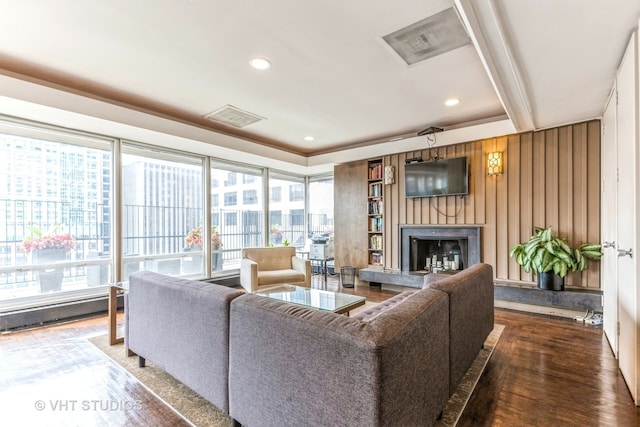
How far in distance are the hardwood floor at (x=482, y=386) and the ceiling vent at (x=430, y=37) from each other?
2453 millimetres

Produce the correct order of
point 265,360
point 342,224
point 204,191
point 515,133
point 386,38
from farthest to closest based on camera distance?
1. point 342,224
2. point 204,191
3. point 515,133
4. point 386,38
5. point 265,360

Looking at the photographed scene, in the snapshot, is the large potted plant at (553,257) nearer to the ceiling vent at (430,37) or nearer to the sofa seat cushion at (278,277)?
the ceiling vent at (430,37)

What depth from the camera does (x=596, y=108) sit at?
122 inches

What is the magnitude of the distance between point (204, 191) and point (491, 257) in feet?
14.6

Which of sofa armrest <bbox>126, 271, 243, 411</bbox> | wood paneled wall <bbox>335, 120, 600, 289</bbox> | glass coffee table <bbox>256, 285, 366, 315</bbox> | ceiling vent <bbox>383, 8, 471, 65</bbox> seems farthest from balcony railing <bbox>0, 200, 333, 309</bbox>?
ceiling vent <bbox>383, 8, 471, 65</bbox>

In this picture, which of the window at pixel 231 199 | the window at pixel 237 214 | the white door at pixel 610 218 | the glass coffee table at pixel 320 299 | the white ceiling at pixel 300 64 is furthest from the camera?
the window at pixel 231 199

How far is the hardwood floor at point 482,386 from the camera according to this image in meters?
1.75

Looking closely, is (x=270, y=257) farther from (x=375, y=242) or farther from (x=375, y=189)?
(x=375, y=189)

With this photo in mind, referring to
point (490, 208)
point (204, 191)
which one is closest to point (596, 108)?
point (490, 208)

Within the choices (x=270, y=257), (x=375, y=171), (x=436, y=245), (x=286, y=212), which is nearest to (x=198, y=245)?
(x=270, y=257)

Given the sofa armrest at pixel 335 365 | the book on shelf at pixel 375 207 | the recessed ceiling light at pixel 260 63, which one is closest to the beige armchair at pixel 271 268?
the book on shelf at pixel 375 207

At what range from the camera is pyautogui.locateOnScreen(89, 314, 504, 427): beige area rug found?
5.65ft

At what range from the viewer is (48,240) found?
3.50 meters

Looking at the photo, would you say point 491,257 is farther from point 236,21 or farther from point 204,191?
point 204,191
